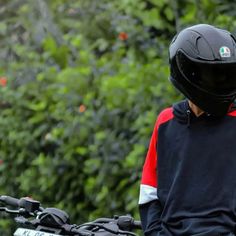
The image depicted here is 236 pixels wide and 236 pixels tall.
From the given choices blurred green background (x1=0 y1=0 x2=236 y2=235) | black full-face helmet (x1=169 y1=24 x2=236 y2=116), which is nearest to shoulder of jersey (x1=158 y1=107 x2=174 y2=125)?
black full-face helmet (x1=169 y1=24 x2=236 y2=116)

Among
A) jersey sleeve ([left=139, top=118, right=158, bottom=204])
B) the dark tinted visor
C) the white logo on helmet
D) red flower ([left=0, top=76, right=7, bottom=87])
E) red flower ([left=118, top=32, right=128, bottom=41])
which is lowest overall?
red flower ([left=0, top=76, right=7, bottom=87])

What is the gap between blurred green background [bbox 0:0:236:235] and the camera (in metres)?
7.87

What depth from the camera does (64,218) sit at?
15.0 ft

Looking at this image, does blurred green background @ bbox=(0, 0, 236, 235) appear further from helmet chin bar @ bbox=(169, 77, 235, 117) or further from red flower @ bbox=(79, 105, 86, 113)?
helmet chin bar @ bbox=(169, 77, 235, 117)

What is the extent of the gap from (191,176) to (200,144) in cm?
14

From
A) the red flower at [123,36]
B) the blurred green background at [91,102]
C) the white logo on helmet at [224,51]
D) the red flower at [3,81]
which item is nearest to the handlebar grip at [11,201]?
the white logo on helmet at [224,51]

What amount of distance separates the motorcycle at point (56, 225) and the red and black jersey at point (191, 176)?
11.2 inches

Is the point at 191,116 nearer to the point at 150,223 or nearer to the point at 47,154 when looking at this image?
the point at 150,223

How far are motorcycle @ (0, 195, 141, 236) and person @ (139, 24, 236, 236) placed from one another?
325 millimetres

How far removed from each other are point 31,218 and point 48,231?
0.50m

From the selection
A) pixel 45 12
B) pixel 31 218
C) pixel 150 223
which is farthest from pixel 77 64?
pixel 150 223

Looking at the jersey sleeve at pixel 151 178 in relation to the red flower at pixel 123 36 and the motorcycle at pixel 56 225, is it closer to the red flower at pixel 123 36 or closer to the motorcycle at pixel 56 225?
the motorcycle at pixel 56 225

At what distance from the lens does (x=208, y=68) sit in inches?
164

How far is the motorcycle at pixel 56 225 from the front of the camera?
14.8ft
